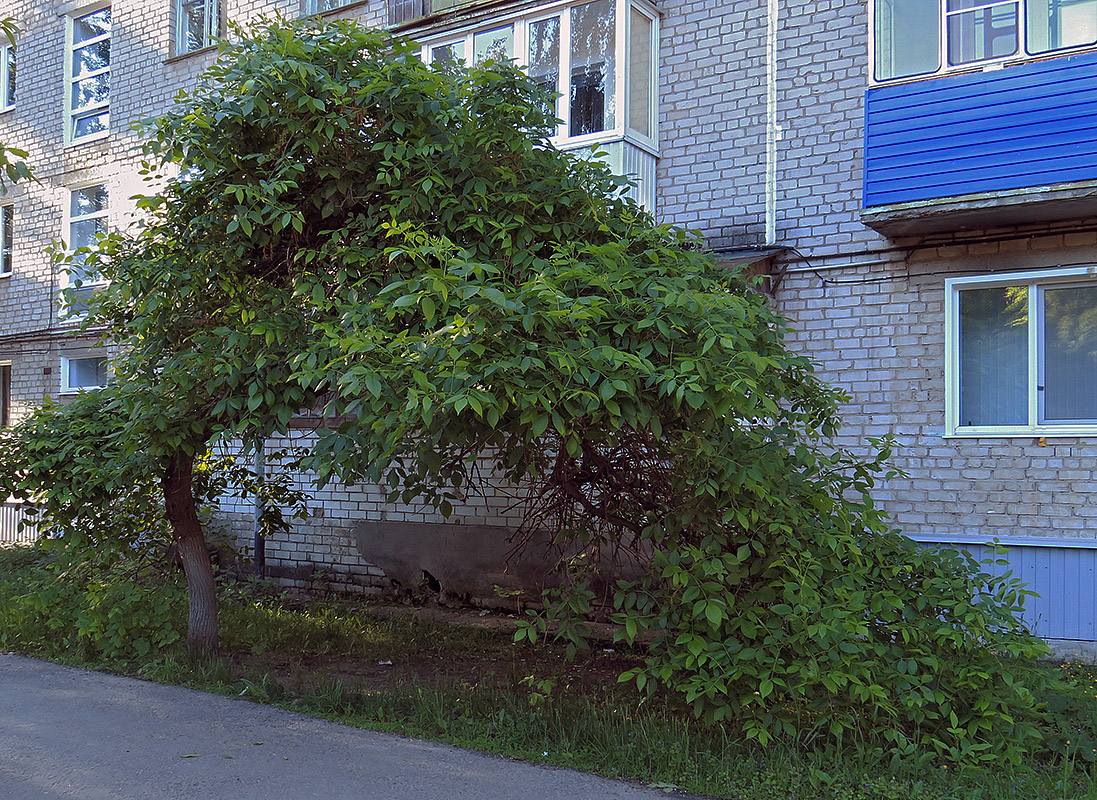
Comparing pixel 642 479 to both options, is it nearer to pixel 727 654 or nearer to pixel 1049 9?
pixel 727 654

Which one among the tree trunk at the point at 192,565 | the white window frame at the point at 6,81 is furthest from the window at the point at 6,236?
the tree trunk at the point at 192,565

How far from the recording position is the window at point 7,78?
602 inches

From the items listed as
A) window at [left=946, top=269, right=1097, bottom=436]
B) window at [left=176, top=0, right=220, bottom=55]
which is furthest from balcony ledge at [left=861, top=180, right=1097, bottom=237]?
window at [left=176, top=0, right=220, bottom=55]

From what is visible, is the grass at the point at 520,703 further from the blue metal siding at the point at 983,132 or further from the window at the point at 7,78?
the window at the point at 7,78

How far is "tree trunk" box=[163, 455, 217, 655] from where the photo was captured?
6594 mm

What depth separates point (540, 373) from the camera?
3967 mm

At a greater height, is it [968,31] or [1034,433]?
[968,31]

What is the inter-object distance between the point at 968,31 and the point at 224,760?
7.85 meters

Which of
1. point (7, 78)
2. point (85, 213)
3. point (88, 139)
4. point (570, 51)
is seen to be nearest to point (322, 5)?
point (570, 51)

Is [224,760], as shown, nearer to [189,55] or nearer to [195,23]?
[189,55]

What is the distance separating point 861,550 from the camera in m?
4.88

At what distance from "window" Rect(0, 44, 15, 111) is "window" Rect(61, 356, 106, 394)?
16.5 ft

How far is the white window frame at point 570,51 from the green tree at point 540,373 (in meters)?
3.00

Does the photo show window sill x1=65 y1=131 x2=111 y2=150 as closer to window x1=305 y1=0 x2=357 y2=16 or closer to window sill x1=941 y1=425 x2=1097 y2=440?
window x1=305 y1=0 x2=357 y2=16
